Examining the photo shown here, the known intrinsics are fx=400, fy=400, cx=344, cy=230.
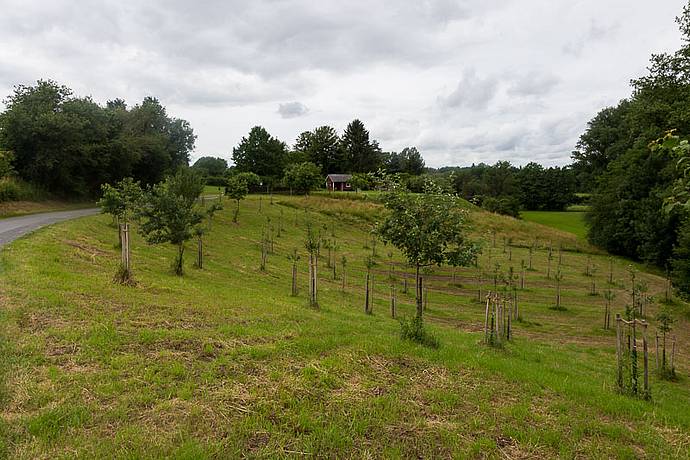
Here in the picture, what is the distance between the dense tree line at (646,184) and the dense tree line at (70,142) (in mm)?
40085

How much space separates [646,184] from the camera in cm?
3881

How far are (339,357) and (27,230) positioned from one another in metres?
18.1

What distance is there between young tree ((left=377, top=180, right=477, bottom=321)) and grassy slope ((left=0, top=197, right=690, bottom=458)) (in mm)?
2069

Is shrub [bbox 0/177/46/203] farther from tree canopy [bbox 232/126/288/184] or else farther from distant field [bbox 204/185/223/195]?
tree canopy [bbox 232/126/288/184]

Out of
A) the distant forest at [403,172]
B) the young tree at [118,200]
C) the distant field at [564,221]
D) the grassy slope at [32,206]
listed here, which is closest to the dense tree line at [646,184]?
the distant forest at [403,172]

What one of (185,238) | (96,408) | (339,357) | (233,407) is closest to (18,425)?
(96,408)

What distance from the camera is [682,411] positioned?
6.46 m

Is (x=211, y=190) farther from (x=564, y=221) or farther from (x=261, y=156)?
→ (x=564, y=221)

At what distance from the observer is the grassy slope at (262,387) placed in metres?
4.36

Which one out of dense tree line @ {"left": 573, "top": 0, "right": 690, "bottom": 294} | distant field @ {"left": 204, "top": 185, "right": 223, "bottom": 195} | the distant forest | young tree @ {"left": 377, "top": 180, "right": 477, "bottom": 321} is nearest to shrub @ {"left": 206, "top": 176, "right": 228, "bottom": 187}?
distant field @ {"left": 204, "top": 185, "right": 223, "bottom": 195}

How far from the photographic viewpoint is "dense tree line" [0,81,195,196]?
30734mm

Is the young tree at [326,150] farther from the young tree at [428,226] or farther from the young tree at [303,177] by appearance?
the young tree at [428,226]

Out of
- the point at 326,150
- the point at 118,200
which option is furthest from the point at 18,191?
the point at 326,150

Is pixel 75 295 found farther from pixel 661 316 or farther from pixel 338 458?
pixel 661 316
